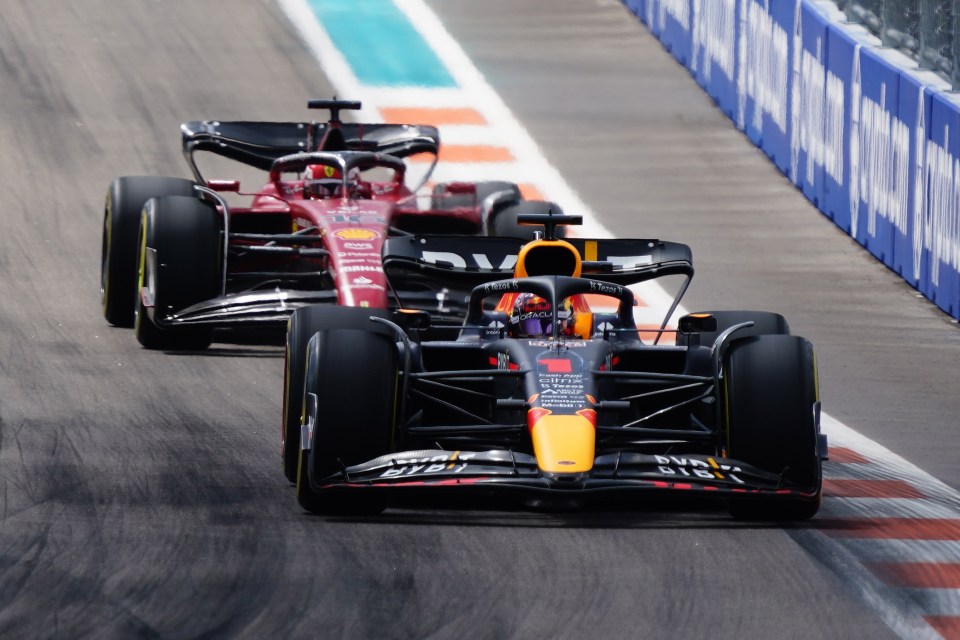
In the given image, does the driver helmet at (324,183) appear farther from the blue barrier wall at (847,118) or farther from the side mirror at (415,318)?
the side mirror at (415,318)

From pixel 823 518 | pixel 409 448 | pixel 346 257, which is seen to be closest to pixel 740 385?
pixel 823 518

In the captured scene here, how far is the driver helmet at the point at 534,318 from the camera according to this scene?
10.8 m

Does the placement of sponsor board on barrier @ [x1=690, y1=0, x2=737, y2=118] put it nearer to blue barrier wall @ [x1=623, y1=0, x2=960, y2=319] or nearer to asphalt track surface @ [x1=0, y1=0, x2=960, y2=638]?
blue barrier wall @ [x1=623, y1=0, x2=960, y2=319]

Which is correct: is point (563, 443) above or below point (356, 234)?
below

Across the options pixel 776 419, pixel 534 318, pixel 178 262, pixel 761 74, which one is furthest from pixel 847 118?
pixel 776 419

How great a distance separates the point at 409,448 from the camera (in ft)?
32.8

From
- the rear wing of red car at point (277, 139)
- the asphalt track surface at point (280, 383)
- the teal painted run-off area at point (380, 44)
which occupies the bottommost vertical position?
the asphalt track surface at point (280, 383)

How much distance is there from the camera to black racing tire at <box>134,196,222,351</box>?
1457cm

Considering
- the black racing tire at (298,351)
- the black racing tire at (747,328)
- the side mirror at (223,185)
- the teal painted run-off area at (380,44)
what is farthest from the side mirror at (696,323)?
the teal painted run-off area at (380,44)

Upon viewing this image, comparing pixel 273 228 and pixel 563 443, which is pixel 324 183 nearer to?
pixel 273 228

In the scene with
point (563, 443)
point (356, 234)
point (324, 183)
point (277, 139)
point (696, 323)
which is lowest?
point (563, 443)

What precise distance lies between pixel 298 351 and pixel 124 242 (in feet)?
18.1

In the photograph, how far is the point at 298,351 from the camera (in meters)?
10.4

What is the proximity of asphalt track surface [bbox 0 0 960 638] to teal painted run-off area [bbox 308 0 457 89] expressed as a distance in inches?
25.6
